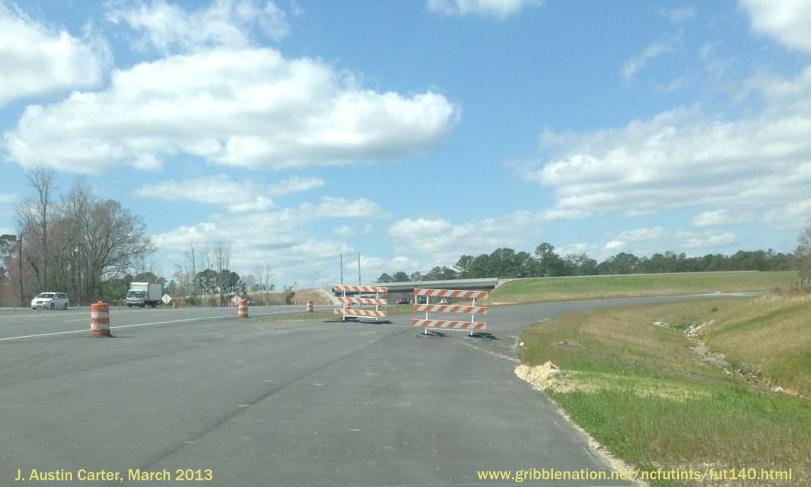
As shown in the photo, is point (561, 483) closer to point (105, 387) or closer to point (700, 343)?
point (105, 387)

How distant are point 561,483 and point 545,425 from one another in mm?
2743

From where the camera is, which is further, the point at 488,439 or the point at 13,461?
the point at 488,439

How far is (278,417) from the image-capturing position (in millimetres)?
9805

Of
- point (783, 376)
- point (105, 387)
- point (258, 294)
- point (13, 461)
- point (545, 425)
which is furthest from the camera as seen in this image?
point (258, 294)

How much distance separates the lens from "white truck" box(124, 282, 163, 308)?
83.6 metres

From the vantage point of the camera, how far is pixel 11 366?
49.8 feet

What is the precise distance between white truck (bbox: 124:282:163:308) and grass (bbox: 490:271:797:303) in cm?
4303

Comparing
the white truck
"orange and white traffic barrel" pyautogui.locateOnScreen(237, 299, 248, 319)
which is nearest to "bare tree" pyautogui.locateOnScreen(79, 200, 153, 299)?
the white truck

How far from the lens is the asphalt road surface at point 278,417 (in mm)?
7309

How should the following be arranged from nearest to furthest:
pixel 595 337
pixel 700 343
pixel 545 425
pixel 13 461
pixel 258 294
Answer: pixel 13 461 < pixel 545 425 < pixel 595 337 < pixel 700 343 < pixel 258 294

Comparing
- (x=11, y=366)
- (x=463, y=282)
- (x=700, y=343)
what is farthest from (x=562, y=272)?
(x=11, y=366)

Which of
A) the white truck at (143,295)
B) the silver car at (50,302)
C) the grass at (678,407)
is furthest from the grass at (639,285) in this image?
the grass at (678,407)

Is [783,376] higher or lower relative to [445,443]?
lower

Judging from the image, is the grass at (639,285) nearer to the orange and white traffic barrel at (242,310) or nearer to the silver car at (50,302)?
the silver car at (50,302)
